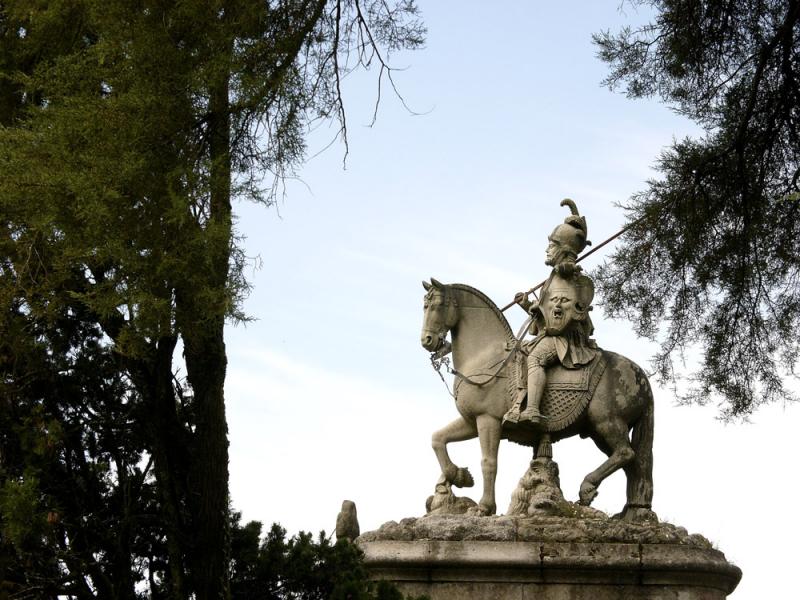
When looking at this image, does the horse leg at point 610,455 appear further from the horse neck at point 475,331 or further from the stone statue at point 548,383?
the horse neck at point 475,331

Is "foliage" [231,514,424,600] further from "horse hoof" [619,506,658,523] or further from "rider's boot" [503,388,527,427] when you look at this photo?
"horse hoof" [619,506,658,523]

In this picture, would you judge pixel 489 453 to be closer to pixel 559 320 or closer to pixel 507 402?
pixel 507 402

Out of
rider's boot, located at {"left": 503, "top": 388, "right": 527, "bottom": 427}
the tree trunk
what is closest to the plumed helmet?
rider's boot, located at {"left": 503, "top": 388, "right": 527, "bottom": 427}

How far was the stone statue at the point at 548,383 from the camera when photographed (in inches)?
440

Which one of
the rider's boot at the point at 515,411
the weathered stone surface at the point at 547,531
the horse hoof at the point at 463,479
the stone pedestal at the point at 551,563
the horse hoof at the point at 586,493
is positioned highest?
the rider's boot at the point at 515,411

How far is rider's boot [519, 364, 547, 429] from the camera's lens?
11.1m

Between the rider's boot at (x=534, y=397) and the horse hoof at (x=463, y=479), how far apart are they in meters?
0.57

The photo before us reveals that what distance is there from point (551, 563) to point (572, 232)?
94.5 inches

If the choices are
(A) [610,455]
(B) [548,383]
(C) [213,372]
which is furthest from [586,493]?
(C) [213,372]

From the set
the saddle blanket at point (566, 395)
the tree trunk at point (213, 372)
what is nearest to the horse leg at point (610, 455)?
the saddle blanket at point (566, 395)

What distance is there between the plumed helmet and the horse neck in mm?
677

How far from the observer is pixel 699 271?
41.4 ft

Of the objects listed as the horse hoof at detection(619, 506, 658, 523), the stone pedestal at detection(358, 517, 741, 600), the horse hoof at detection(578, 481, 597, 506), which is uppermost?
the horse hoof at detection(578, 481, 597, 506)

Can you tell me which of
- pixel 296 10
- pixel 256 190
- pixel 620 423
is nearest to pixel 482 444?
pixel 620 423
